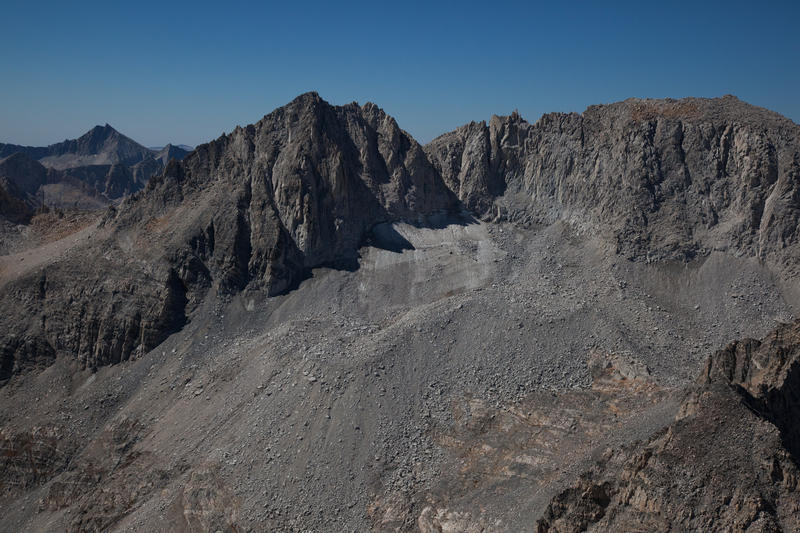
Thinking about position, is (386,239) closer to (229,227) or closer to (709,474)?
(229,227)

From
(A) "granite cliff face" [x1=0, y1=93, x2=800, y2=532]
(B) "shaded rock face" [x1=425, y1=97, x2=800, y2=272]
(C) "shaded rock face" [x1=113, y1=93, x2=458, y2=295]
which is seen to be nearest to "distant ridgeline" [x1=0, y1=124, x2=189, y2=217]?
(C) "shaded rock face" [x1=113, y1=93, x2=458, y2=295]

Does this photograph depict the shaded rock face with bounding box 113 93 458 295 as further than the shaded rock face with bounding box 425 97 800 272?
Yes

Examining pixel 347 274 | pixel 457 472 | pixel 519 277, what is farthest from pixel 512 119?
pixel 457 472

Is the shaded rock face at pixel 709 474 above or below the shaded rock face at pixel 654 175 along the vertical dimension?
below

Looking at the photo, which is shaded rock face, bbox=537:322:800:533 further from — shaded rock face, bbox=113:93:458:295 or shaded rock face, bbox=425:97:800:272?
shaded rock face, bbox=113:93:458:295

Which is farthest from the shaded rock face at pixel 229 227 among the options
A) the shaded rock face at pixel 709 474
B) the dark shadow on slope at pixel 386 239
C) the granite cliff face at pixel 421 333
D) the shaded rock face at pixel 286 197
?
the shaded rock face at pixel 709 474

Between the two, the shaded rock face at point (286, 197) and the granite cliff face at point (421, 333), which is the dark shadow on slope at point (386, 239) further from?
the shaded rock face at point (286, 197)
